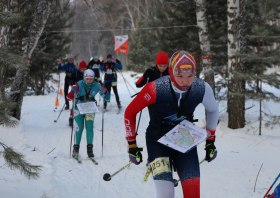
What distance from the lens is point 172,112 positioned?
2789 millimetres

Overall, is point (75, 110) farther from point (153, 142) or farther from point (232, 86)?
point (232, 86)

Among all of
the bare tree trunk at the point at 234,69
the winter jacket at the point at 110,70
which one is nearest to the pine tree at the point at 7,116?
the bare tree trunk at the point at 234,69

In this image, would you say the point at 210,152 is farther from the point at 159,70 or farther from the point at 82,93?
the point at 82,93

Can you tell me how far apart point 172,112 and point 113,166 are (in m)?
3.60

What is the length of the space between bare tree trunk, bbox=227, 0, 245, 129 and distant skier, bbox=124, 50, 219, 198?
5126 mm

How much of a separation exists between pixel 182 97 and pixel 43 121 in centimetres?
808

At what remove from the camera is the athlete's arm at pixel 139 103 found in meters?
2.76

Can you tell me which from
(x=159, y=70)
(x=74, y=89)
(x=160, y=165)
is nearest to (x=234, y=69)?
(x=159, y=70)

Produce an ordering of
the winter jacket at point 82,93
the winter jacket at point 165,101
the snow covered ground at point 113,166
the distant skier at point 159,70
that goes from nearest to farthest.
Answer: the winter jacket at point 165,101 < the snow covered ground at point 113,166 < the distant skier at point 159,70 < the winter jacket at point 82,93

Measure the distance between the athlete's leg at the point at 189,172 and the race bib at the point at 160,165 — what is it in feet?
0.47

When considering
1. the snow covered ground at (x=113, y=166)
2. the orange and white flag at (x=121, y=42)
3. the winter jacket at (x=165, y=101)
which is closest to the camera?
the winter jacket at (x=165, y=101)

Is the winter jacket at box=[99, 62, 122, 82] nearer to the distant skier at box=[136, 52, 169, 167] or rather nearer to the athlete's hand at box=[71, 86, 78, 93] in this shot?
the athlete's hand at box=[71, 86, 78, 93]

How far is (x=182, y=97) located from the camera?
276cm

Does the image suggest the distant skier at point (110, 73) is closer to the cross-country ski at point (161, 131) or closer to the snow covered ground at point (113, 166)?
the cross-country ski at point (161, 131)
